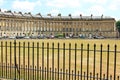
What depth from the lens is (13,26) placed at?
467 ft

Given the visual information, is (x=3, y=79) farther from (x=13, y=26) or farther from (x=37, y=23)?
(x=37, y=23)

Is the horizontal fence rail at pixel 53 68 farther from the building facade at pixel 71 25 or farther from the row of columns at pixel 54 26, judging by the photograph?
the building facade at pixel 71 25

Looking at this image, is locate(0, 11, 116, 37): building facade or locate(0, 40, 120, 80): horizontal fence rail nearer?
locate(0, 40, 120, 80): horizontal fence rail

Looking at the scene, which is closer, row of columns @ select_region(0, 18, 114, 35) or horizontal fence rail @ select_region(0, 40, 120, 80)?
horizontal fence rail @ select_region(0, 40, 120, 80)

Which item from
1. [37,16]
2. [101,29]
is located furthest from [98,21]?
[37,16]

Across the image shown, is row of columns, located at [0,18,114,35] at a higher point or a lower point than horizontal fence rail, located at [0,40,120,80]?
lower

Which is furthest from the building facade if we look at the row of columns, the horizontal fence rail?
the horizontal fence rail

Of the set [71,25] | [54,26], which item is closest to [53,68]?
[54,26]

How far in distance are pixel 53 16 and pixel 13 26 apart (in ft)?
105

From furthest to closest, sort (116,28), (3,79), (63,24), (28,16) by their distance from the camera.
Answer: (116,28) → (63,24) → (28,16) → (3,79)

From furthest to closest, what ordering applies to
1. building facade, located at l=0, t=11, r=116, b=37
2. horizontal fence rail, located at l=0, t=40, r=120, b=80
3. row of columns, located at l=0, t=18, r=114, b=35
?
building facade, located at l=0, t=11, r=116, b=37 < row of columns, located at l=0, t=18, r=114, b=35 < horizontal fence rail, located at l=0, t=40, r=120, b=80

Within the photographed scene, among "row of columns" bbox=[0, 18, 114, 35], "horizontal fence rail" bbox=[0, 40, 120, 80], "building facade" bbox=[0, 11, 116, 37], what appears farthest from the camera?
"building facade" bbox=[0, 11, 116, 37]

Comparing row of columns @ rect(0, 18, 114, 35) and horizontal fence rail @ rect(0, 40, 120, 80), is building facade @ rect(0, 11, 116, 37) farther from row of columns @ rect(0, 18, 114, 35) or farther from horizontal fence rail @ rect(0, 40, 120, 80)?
horizontal fence rail @ rect(0, 40, 120, 80)

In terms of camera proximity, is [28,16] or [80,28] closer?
[28,16]
